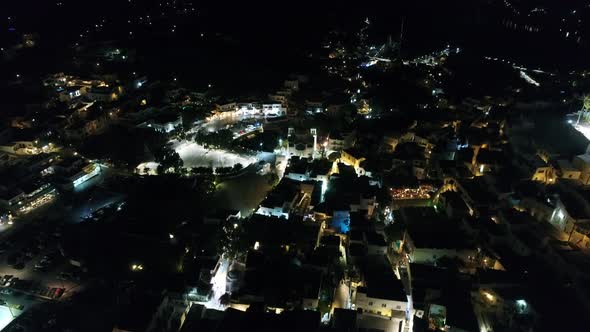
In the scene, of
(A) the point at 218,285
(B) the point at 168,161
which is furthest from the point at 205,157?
(A) the point at 218,285

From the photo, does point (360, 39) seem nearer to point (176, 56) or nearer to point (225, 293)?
point (176, 56)

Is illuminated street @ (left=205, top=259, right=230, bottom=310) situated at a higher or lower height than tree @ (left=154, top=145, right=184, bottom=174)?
lower

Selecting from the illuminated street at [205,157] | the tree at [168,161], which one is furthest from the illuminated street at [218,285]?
the illuminated street at [205,157]

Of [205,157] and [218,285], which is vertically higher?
[205,157]

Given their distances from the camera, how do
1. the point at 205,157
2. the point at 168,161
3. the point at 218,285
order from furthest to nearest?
the point at 205,157 → the point at 168,161 → the point at 218,285

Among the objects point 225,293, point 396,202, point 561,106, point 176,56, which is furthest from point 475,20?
point 225,293

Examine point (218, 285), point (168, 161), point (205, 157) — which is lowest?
point (218, 285)

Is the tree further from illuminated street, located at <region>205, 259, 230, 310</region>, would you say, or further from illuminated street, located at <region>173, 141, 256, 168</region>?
illuminated street, located at <region>205, 259, 230, 310</region>

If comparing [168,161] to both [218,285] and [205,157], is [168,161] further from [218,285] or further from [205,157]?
[218,285]

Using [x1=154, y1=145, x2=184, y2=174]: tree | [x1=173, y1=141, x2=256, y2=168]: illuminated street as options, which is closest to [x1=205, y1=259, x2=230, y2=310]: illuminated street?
[x1=154, y1=145, x2=184, y2=174]: tree

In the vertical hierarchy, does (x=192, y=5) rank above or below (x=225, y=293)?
above

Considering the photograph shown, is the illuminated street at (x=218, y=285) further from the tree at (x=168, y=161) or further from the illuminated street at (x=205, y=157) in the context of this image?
the illuminated street at (x=205, y=157)
